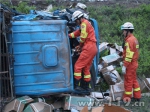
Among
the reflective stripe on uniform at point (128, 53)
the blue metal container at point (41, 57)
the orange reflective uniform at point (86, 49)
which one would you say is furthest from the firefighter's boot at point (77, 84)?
the reflective stripe on uniform at point (128, 53)

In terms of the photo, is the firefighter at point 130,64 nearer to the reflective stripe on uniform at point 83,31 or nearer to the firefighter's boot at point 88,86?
the firefighter's boot at point 88,86

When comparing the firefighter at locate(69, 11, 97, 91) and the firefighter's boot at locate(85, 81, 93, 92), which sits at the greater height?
the firefighter at locate(69, 11, 97, 91)

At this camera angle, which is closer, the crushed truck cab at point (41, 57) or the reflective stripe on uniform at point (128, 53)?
the crushed truck cab at point (41, 57)

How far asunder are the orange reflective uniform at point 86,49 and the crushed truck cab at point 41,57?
0.18 metres

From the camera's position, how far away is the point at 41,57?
16.2 feet

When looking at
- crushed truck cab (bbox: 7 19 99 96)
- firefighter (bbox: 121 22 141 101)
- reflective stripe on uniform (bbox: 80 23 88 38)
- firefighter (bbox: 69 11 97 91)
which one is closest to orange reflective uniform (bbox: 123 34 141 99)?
firefighter (bbox: 121 22 141 101)

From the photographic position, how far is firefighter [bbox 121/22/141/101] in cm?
538

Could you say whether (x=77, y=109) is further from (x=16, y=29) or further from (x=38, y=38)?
(x=16, y=29)

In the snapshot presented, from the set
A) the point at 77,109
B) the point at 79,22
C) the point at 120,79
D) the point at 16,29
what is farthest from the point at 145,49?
the point at 16,29

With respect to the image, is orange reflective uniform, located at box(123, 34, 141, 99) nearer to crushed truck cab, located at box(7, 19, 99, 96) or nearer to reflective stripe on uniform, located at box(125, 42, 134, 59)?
reflective stripe on uniform, located at box(125, 42, 134, 59)

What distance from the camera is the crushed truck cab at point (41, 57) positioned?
16.0ft

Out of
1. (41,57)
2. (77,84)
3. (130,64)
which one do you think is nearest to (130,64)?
(130,64)

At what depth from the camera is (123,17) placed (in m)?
10.6

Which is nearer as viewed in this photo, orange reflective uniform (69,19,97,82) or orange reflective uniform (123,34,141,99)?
orange reflective uniform (69,19,97,82)
